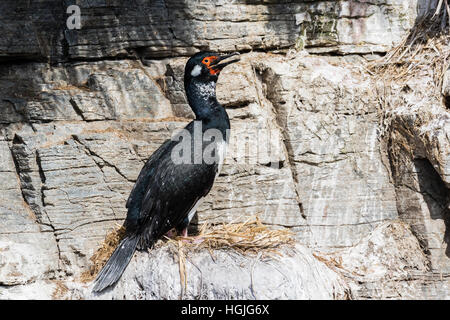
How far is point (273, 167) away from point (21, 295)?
240 centimetres

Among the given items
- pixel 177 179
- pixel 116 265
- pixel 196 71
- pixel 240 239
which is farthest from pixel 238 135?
pixel 116 265

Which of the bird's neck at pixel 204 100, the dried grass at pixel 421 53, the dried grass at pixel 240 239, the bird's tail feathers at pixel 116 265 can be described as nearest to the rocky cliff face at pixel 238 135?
the dried grass at pixel 421 53

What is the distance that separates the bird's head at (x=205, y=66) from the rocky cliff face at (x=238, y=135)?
1.73 feet

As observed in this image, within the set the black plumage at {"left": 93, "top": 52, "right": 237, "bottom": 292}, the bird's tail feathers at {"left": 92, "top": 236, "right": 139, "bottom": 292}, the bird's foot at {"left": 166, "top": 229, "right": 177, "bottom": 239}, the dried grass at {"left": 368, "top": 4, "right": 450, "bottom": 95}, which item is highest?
the dried grass at {"left": 368, "top": 4, "right": 450, "bottom": 95}

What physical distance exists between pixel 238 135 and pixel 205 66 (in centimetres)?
77

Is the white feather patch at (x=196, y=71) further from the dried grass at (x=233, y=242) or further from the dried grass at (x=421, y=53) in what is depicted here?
the dried grass at (x=421, y=53)

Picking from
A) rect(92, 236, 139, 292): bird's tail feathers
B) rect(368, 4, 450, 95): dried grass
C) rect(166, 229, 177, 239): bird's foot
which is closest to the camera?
rect(92, 236, 139, 292): bird's tail feathers

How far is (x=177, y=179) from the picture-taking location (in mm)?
5598

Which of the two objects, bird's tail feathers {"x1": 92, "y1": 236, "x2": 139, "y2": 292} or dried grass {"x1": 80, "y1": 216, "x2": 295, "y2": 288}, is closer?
bird's tail feathers {"x1": 92, "y1": 236, "x2": 139, "y2": 292}

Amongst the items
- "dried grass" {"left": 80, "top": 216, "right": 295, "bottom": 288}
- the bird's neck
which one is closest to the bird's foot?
"dried grass" {"left": 80, "top": 216, "right": 295, "bottom": 288}

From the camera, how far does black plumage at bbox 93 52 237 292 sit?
217 inches

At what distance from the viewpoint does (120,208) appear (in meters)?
6.34

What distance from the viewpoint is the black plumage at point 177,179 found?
5.51 meters

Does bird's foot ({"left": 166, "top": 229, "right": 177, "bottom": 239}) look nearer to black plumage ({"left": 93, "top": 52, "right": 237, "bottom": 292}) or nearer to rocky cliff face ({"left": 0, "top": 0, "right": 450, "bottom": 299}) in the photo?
black plumage ({"left": 93, "top": 52, "right": 237, "bottom": 292})
